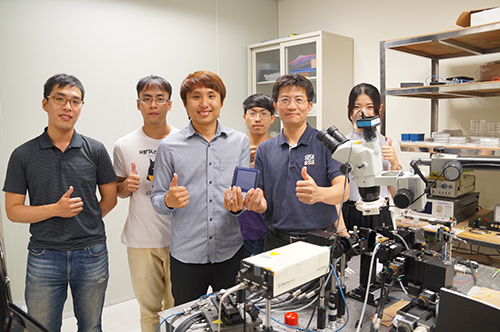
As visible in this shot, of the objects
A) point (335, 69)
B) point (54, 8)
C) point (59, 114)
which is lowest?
point (59, 114)

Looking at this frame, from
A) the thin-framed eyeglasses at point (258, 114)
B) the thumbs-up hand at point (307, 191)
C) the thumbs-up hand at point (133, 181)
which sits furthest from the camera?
the thin-framed eyeglasses at point (258, 114)

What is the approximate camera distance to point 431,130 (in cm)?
Result: 313

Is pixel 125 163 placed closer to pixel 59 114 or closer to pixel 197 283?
pixel 59 114

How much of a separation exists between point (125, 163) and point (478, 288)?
69.2 inches

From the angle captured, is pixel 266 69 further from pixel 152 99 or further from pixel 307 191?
pixel 307 191

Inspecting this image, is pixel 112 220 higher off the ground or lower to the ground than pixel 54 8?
lower

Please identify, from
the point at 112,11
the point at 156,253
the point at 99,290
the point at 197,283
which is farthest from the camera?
the point at 112,11

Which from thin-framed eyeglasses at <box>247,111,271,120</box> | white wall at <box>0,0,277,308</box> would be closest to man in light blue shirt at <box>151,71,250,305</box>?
thin-framed eyeglasses at <box>247,111,271,120</box>

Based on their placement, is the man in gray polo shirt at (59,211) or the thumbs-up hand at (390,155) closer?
the man in gray polo shirt at (59,211)

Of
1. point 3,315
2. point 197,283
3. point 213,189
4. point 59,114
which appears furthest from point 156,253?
point 3,315

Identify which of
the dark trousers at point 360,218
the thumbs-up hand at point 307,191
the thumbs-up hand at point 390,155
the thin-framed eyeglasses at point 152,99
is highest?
the thin-framed eyeglasses at point 152,99

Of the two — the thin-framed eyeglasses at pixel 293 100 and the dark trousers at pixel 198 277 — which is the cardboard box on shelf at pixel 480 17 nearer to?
the thin-framed eyeglasses at pixel 293 100

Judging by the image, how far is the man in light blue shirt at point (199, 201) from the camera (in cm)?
163

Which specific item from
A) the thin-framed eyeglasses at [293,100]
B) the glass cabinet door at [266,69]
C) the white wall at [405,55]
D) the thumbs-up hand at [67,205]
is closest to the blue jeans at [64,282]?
the thumbs-up hand at [67,205]
